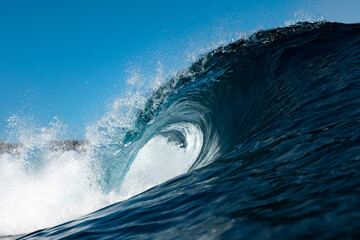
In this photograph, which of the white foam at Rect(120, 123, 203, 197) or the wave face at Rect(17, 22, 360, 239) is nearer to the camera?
the wave face at Rect(17, 22, 360, 239)

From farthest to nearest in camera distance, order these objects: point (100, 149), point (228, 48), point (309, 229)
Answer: point (100, 149) → point (228, 48) → point (309, 229)

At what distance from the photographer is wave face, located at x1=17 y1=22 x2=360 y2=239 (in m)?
1.18

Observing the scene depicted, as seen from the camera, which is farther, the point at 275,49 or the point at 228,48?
the point at 228,48

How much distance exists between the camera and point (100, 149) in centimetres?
801

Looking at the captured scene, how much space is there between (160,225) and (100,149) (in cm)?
676

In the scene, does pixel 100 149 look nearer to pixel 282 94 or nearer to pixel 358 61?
pixel 282 94

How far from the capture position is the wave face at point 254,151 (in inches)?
46.3

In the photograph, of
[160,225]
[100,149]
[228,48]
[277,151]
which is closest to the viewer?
[160,225]

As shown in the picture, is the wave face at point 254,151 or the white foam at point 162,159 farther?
→ the white foam at point 162,159

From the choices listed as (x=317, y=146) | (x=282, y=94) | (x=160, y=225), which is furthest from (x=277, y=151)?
(x=282, y=94)

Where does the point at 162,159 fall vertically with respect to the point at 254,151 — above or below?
above

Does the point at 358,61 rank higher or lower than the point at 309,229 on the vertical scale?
higher

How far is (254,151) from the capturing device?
2.54m

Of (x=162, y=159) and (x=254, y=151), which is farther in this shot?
(x=162, y=159)
